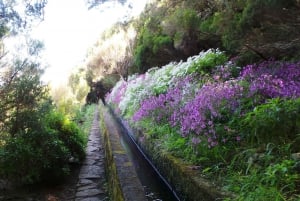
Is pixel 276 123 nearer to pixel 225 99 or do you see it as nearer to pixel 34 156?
pixel 225 99

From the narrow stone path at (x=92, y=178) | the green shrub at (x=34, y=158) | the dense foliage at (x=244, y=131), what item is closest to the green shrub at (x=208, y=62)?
the dense foliage at (x=244, y=131)

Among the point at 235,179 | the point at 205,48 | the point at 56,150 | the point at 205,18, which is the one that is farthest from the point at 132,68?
the point at 235,179

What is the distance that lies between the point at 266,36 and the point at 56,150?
13.2ft

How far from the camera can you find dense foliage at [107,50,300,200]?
346 centimetres

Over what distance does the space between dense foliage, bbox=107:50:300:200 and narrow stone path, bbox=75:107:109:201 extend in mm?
1172

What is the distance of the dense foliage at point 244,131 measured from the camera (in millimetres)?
3457

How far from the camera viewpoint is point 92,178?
19.9 ft

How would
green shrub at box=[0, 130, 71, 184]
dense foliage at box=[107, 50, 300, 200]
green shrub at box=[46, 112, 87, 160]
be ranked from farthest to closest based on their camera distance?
green shrub at box=[46, 112, 87, 160], green shrub at box=[0, 130, 71, 184], dense foliage at box=[107, 50, 300, 200]

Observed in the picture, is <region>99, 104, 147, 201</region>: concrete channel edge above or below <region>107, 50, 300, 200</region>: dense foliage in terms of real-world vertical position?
below

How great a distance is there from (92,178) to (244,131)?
2.83 metres

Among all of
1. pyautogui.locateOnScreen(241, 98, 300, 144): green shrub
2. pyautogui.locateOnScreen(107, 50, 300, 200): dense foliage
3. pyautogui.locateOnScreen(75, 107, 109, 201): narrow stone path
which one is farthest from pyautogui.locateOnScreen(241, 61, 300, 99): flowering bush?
pyautogui.locateOnScreen(75, 107, 109, 201): narrow stone path

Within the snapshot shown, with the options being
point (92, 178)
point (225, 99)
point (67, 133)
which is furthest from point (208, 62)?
point (92, 178)

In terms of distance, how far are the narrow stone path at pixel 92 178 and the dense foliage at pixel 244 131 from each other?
1.17m

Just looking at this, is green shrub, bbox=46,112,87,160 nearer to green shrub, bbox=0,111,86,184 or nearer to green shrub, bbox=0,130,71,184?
green shrub, bbox=0,111,86,184
